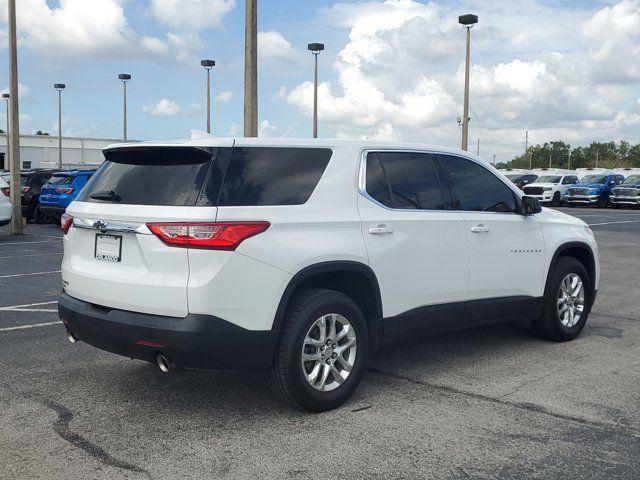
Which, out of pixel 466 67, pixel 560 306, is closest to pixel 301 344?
pixel 560 306

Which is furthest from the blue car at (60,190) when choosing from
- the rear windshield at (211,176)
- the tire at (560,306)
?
the rear windshield at (211,176)

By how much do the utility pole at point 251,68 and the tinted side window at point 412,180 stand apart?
335 inches

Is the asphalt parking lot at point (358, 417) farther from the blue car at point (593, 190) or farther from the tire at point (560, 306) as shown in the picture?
the blue car at point (593, 190)

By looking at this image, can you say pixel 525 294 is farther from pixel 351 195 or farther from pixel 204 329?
pixel 204 329

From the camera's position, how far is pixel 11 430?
15.0 feet

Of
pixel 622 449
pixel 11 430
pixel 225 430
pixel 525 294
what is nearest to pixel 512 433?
pixel 622 449

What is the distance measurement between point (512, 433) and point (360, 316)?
1218mm

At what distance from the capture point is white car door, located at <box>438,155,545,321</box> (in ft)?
19.6

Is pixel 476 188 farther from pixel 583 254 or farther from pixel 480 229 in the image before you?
pixel 583 254

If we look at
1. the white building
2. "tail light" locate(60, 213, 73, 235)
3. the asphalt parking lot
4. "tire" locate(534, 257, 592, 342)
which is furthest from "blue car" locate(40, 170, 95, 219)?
the white building

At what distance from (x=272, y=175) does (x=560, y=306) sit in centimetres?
342

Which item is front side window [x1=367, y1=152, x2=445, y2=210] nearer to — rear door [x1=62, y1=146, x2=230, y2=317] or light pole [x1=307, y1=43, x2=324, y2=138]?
rear door [x1=62, y1=146, x2=230, y2=317]

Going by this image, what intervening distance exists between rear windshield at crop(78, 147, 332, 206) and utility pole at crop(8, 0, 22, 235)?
15962mm

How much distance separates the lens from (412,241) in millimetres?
5410
